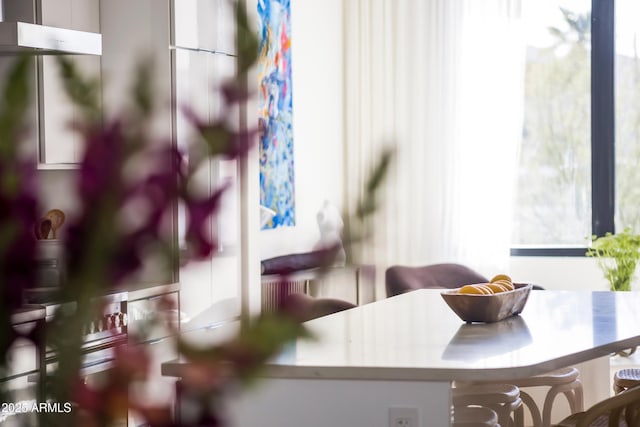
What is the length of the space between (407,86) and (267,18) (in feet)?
5.11

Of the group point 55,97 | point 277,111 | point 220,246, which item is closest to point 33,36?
point 55,97

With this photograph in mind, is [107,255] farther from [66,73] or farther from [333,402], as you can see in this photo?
[333,402]

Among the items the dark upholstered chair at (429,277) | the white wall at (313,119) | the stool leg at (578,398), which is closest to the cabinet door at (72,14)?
the white wall at (313,119)

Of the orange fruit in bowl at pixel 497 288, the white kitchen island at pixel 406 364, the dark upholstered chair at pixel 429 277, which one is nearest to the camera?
the white kitchen island at pixel 406 364

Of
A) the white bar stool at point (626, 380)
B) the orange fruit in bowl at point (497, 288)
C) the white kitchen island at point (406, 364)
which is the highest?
the orange fruit in bowl at point (497, 288)

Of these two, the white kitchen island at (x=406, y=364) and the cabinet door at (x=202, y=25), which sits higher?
the cabinet door at (x=202, y=25)

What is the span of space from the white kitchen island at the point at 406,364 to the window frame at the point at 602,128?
13.4 feet

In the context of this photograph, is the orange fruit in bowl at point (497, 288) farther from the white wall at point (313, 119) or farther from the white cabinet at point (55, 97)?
the white wall at point (313, 119)

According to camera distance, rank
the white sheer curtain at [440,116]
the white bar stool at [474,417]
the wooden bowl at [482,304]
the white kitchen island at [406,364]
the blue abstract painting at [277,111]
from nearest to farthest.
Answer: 1. the white kitchen island at [406,364]
2. the white bar stool at [474,417]
3. the wooden bowl at [482,304]
4. the blue abstract painting at [277,111]
5. the white sheer curtain at [440,116]

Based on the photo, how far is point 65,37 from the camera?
3.85m

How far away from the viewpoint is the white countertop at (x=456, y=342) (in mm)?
2291

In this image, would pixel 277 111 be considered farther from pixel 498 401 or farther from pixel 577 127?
pixel 498 401

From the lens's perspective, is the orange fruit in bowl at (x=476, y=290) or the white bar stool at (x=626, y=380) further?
the white bar stool at (x=626, y=380)

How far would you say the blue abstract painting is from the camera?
18.7 ft
